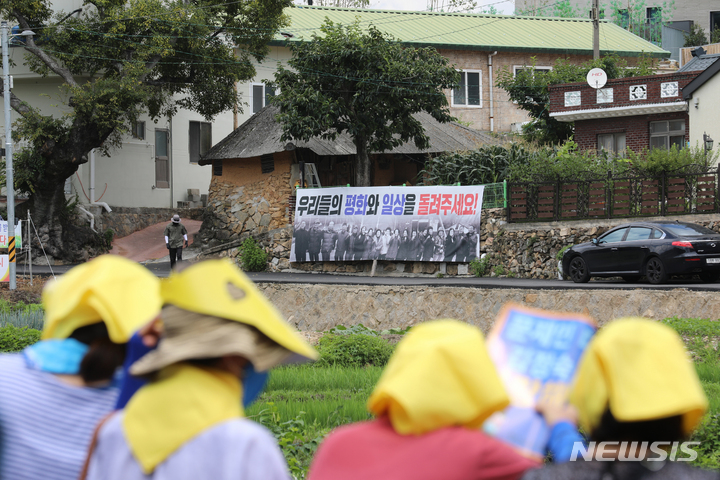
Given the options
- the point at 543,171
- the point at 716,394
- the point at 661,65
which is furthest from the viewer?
the point at 661,65

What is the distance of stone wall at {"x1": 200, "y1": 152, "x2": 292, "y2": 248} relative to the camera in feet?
90.6

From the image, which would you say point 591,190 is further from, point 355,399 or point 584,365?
point 584,365

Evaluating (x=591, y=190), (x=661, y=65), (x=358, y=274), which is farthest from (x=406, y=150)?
(x=661, y=65)

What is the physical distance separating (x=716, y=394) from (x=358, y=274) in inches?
651

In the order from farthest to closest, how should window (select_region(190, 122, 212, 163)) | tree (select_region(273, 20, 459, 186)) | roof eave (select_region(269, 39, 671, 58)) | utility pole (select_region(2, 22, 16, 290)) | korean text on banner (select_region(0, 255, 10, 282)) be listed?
roof eave (select_region(269, 39, 671, 58)) < window (select_region(190, 122, 212, 163)) < tree (select_region(273, 20, 459, 186)) < utility pole (select_region(2, 22, 16, 290)) < korean text on banner (select_region(0, 255, 10, 282))

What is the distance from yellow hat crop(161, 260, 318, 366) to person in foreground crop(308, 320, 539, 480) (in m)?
0.34

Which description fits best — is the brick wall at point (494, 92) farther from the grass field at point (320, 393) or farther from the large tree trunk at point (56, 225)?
the grass field at point (320, 393)

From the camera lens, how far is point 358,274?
23578 mm

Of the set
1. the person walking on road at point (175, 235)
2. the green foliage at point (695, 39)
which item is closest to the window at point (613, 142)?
the person walking on road at point (175, 235)

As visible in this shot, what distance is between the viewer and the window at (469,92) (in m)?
→ 38.2

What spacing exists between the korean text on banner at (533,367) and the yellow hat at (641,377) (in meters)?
0.17

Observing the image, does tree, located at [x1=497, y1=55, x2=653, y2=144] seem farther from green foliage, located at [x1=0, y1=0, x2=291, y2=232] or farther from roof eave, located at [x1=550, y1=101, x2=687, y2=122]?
green foliage, located at [x1=0, y1=0, x2=291, y2=232]

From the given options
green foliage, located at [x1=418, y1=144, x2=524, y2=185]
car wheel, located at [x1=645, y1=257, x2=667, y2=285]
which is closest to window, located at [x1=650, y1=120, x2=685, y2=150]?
green foliage, located at [x1=418, y1=144, x2=524, y2=185]

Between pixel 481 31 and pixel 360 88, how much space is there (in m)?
17.1
